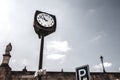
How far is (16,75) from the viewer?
14.0 m

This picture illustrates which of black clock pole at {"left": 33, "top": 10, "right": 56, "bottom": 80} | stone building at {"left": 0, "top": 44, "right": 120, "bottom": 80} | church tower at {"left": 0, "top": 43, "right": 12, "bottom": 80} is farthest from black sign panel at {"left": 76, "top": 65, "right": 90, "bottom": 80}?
church tower at {"left": 0, "top": 43, "right": 12, "bottom": 80}

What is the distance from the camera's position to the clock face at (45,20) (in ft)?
17.3

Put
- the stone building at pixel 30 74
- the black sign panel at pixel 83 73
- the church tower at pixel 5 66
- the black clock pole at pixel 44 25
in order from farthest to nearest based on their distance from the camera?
the stone building at pixel 30 74 < the church tower at pixel 5 66 < the black clock pole at pixel 44 25 < the black sign panel at pixel 83 73

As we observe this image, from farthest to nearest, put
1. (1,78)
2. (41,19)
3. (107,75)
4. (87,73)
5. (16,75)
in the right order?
(107,75) < (16,75) < (1,78) < (41,19) < (87,73)

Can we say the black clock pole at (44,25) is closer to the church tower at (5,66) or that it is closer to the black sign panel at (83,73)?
the black sign panel at (83,73)

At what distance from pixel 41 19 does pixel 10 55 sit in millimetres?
8851

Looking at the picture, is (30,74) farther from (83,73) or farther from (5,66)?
(83,73)

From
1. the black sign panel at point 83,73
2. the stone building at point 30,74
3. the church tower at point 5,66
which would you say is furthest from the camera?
the stone building at point 30,74

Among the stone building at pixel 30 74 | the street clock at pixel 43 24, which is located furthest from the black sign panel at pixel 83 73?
the stone building at pixel 30 74

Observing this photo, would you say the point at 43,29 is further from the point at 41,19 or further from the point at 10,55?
the point at 10,55

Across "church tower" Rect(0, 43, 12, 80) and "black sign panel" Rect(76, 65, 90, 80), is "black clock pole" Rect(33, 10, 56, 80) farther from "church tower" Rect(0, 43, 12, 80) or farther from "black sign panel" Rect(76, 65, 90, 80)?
"church tower" Rect(0, 43, 12, 80)

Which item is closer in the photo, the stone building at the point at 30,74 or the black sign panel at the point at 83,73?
the black sign panel at the point at 83,73

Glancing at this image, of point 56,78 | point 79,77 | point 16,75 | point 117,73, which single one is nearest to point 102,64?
point 117,73

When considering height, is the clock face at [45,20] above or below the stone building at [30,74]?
above
